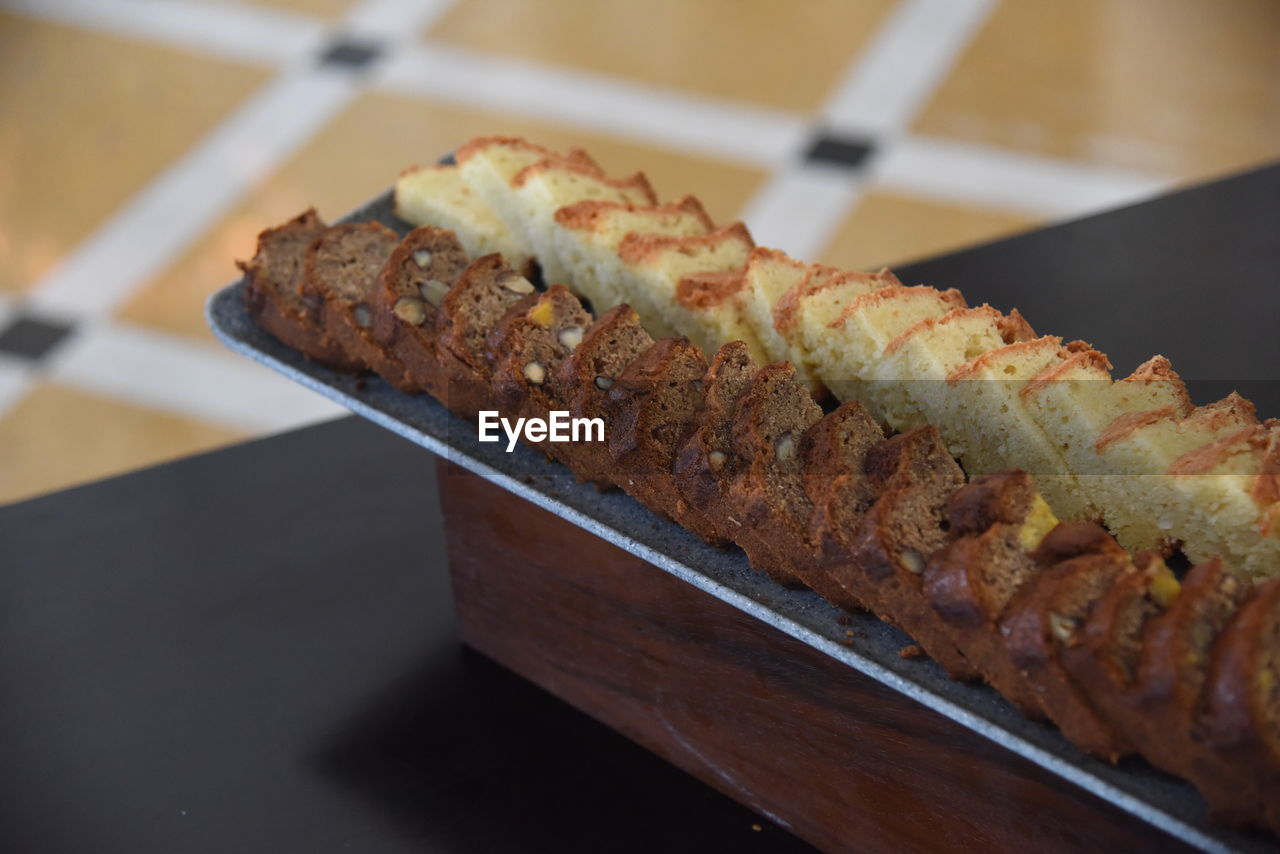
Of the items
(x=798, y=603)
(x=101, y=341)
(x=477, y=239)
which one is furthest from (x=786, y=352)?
(x=101, y=341)

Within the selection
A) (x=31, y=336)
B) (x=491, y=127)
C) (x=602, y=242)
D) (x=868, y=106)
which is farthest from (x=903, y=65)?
(x=602, y=242)

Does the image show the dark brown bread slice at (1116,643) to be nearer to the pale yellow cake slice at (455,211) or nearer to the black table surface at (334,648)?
the black table surface at (334,648)

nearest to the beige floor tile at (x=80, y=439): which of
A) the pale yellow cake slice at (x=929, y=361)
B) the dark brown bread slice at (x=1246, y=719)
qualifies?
the pale yellow cake slice at (x=929, y=361)

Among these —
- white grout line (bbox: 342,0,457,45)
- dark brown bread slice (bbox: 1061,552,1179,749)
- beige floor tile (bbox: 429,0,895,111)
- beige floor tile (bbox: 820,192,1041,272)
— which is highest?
white grout line (bbox: 342,0,457,45)

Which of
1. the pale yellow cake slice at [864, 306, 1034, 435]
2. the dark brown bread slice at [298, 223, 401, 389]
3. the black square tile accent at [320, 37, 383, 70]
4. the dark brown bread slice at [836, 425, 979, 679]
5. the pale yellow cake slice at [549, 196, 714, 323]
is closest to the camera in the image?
the dark brown bread slice at [836, 425, 979, 679]

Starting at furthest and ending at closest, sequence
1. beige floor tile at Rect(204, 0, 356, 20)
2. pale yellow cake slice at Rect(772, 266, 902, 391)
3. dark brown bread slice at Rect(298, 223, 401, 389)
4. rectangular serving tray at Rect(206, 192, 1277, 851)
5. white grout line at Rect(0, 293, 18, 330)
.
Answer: beige floor tile at Rect(204, 0, 356, 20) → white grout line at Rect(0, 293, 18, 330) → dark brown bread slice at Rect(298, 223, 401, 389) → pale yellow cake slice at Rect(772, 266, 902, 391) → rectangular serving tray at Rect(206, 192, 1277, 851)

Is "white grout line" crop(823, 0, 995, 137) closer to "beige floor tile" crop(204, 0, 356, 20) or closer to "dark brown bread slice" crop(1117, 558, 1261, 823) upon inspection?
"beige floor tile" crop(204, 0, 356, 20)

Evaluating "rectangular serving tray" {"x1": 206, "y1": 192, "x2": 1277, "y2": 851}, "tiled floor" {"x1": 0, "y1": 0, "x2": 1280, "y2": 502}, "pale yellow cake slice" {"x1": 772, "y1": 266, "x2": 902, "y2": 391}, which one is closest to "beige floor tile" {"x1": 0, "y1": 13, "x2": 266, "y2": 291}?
"tiled floor" {"x1": 0, "y1": 0, "x2": 1280, "y2": 502}

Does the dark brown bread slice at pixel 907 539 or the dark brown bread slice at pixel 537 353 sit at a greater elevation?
the dark brown bread slice at pixel 537 353
